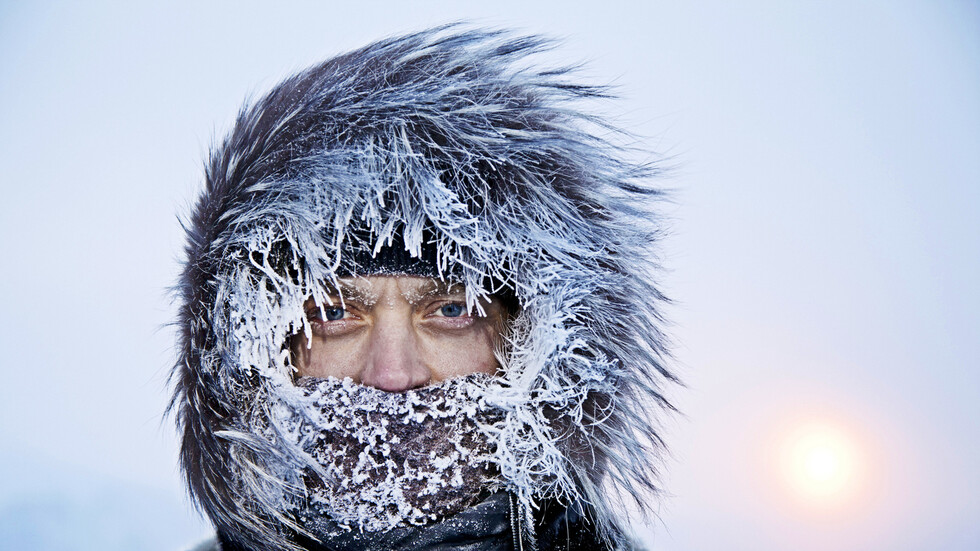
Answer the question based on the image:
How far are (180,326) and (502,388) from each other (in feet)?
A: 2.67

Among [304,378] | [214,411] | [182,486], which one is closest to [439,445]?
[304,378]

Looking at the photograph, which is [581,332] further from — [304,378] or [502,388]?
A: [304,378]

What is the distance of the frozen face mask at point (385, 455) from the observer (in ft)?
5.49

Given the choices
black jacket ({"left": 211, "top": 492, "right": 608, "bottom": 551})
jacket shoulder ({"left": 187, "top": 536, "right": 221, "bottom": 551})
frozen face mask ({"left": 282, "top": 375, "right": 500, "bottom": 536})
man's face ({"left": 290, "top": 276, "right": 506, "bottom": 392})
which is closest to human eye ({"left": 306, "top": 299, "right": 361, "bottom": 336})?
man's face ({"left": 290, "top": 276, "right": 506, "bottom": 392})

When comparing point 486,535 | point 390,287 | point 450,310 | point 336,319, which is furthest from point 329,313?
point 486,535

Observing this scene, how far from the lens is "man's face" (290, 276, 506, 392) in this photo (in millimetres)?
1749

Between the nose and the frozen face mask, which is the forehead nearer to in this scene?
the nose

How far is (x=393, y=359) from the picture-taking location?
1737mm

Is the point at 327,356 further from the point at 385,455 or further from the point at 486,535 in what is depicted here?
the point at 486,535

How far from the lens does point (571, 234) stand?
176 cm

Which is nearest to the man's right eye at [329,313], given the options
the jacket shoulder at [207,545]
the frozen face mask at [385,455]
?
the frozen face mask at [385,455]

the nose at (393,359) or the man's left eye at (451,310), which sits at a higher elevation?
the man's left eye at (451,310)

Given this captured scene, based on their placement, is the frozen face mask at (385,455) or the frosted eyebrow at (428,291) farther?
the frosted eyebrow at (428,291)

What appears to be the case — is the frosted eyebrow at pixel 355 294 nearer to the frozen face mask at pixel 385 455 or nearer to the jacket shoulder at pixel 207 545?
Result: the frozen face mask at pixel 385 455
